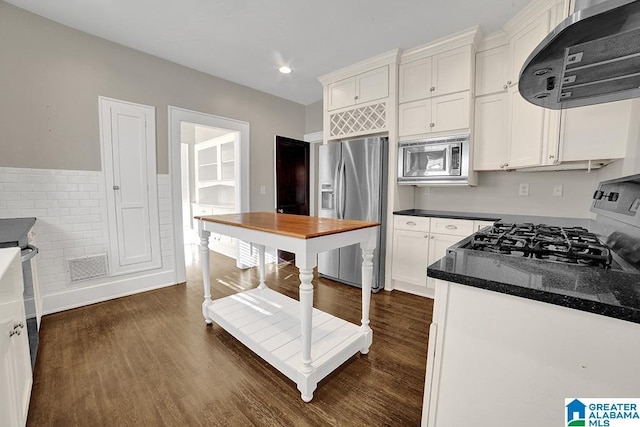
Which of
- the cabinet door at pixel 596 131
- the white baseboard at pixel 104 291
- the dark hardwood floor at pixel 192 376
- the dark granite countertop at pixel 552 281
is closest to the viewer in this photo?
the dark granite countertop at pixel 552 281

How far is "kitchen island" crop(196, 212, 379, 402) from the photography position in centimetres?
151

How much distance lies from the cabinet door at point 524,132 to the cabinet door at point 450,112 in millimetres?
364

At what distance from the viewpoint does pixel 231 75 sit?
11.3 ft

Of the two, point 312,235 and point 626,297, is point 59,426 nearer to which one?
point 312,235

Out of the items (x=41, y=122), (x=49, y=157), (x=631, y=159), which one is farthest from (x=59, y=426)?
(x=631, y=159)

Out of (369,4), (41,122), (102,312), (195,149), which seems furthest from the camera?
(195,149)

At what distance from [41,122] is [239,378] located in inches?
109

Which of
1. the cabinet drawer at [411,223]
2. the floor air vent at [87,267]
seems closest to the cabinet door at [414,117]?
the cabinet drawer at [411,223]

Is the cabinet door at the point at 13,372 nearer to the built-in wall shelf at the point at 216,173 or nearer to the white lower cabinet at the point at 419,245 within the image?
the white lower cabinet at the point at 419,245

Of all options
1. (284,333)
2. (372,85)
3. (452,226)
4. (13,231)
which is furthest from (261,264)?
(372,85)

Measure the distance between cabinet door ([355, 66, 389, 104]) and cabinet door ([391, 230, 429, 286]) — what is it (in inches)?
61.5

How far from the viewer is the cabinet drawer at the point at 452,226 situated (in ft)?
8.45

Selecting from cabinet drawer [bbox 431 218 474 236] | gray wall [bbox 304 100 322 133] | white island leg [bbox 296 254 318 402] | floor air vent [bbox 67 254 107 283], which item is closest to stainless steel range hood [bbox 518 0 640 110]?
white island leg [bbox 296 254 318 402]

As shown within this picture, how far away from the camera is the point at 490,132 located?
2.59 metres
